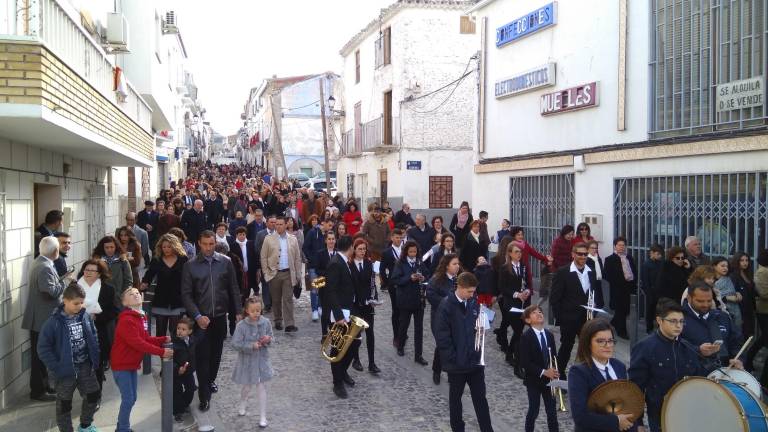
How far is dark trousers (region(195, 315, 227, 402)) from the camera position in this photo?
24.6ft

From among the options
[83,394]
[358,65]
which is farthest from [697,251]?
[358,65]

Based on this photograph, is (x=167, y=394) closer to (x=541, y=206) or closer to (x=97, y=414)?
(x=97, y=414)

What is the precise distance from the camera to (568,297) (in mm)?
8305

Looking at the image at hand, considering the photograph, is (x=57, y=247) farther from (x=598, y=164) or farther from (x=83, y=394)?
(x=598, y=164)

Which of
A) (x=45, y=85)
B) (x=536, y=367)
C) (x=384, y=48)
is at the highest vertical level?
(x=384, y=48)

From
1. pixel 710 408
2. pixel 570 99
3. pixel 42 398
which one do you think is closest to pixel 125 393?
pixel 42 398

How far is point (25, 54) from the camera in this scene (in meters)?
6.22

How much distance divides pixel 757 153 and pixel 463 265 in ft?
15.8

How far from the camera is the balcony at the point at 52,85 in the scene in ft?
20.1

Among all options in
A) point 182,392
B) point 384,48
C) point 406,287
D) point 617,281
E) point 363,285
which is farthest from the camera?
point 384,48

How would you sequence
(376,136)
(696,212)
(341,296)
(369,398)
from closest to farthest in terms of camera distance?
(369,398), (341,296), (696,212), (376,136)

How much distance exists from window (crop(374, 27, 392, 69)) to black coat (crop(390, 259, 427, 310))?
19207 millimetres

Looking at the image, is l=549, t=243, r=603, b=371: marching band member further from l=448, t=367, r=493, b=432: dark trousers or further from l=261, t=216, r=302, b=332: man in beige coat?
l=261, t=216, r=302, b=332: man in beige coat

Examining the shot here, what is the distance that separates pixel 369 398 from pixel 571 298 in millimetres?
2588
